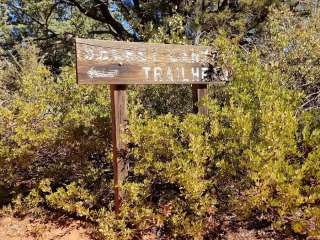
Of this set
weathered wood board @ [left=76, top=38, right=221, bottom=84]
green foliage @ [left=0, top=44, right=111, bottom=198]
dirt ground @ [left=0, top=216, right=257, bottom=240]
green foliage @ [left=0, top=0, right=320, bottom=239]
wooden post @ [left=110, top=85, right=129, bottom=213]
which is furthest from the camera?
green foliage @ [left=0, top=44, right=111, bottom=198]

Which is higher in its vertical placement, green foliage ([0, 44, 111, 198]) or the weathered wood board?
the weathered wood board

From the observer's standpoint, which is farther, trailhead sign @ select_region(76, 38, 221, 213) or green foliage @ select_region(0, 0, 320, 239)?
trailhead sign @ select_region(76, 38, 221, 213)

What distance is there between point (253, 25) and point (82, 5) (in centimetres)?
489

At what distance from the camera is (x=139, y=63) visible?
4.22 meters

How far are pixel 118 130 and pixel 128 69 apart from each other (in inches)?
22.9

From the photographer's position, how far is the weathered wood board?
3928 mm

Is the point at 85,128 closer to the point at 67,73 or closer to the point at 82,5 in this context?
the point at 67,73

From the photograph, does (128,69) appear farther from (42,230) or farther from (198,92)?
(42,230)

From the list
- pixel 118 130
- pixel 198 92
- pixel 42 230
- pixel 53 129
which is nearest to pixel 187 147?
pixel 118 130

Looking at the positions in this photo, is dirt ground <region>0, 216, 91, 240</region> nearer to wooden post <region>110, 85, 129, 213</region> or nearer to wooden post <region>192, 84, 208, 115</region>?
wooden post <region>110, 85, 129, 213</region>

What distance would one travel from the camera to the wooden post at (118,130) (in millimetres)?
4230

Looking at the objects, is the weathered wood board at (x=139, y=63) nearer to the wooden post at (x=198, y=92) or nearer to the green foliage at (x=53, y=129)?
the wooden post at (x=198, y=92)

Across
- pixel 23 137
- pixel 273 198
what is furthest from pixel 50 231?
pixel 273 198

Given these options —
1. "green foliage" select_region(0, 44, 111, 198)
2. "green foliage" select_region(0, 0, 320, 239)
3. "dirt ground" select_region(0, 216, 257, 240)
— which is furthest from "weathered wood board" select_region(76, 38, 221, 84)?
"dirt ground" select_region(0, 216, 257, 240)
